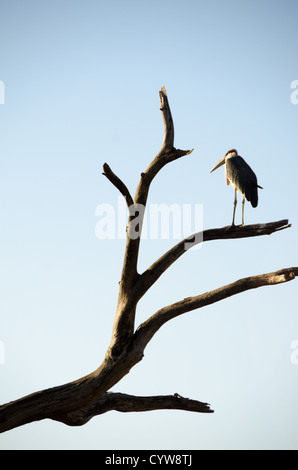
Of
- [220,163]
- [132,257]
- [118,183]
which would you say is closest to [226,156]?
[220,163]

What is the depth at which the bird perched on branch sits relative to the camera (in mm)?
11281

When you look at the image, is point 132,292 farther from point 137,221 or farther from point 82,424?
point 82,424

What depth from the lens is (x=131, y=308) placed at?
8.58 meters

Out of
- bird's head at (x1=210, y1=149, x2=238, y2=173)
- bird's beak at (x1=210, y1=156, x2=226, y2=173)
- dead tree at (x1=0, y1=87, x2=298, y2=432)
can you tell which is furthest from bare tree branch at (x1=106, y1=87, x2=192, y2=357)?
bird's beak at (x1=210, y1=156, x2=226, y2=173)

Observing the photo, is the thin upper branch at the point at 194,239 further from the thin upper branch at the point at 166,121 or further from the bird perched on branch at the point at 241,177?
the bird perched on branch at the point at 241,177

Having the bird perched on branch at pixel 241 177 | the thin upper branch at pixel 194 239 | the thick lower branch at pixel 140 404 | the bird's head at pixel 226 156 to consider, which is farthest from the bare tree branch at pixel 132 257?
the bird's head at pixel 226 156

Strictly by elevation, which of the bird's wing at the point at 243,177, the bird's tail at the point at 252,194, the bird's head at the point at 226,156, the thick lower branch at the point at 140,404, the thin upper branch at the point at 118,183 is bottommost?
the thick lower branch at the point at 140,404

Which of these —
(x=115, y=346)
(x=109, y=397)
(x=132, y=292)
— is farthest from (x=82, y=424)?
(x=132, y=292)

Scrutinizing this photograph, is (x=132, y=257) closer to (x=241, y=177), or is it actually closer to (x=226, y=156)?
(x=241, y=177)

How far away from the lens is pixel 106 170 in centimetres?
823

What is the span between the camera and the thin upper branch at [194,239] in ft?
28.4

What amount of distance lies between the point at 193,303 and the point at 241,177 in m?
3.98
